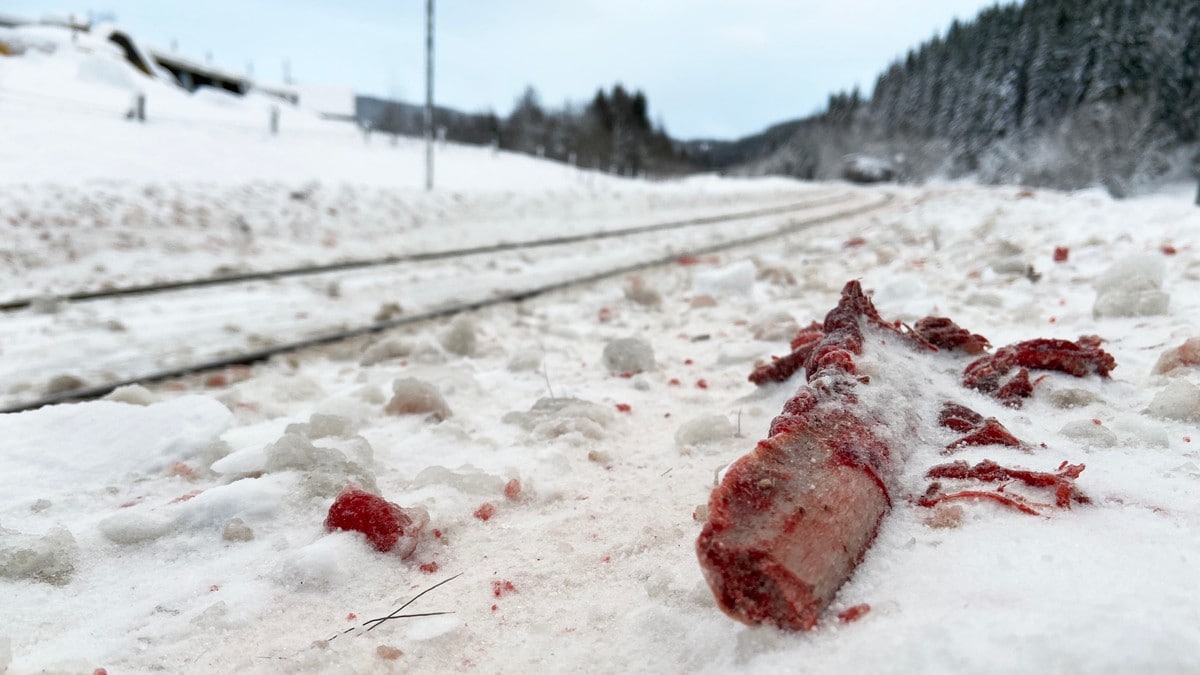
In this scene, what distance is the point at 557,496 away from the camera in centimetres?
253

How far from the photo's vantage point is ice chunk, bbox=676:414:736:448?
2896 millimetres

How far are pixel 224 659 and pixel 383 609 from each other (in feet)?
1.24

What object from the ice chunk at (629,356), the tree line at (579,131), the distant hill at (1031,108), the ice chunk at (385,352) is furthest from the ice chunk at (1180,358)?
the tree line at (579,131)

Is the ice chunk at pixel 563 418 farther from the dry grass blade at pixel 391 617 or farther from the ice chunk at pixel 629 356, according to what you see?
the dry grass blade at pixel 391 617

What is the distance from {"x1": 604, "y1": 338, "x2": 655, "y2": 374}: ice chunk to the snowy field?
0.08 feet

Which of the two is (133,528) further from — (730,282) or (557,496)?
(730,282)

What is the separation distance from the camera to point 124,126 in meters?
17.1

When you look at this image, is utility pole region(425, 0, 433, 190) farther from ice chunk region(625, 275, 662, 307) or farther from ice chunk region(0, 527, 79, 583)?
ice chunk region(0, 527, 79, 583)

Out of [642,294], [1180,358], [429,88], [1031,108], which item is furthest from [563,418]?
[1031,108]

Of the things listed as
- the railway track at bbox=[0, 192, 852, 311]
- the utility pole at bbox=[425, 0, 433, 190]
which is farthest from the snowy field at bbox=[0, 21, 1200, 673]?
the utility pole at bbox=[425, 0, 433, 190]

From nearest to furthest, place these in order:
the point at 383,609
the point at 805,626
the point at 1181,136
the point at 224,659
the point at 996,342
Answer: the point at 805,626, the point at 224,659, the point at 383,609, the point at 996,342, the point at 1181,136

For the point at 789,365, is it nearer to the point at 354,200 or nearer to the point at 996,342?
the point at 996,342

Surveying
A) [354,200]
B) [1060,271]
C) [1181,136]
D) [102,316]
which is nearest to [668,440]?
[1060,271]

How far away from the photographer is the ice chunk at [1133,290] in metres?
3.64
